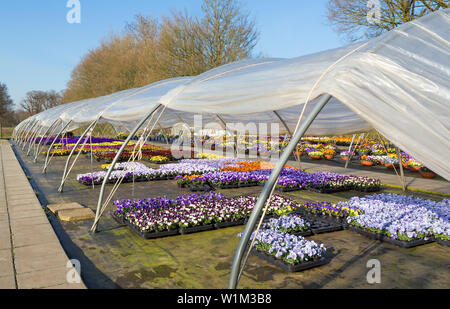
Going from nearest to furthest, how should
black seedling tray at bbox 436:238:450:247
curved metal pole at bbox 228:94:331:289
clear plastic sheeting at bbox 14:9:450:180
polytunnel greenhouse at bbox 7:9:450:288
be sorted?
clear plastic sheeting at bbox 14:9:450:180, polytunnel greenhouse at bbox 7:9:450:288, curved metal pole at bbox 228:94:331:289, black seedling tray at bbox 436:238:450:247

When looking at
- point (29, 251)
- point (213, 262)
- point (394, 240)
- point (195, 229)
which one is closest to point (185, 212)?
point (195, 229)

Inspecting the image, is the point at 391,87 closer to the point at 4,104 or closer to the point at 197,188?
the point at 197,188

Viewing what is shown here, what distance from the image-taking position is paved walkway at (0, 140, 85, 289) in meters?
3.67

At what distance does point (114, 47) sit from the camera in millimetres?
42500

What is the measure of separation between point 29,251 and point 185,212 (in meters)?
2.63

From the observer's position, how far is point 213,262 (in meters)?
4.43

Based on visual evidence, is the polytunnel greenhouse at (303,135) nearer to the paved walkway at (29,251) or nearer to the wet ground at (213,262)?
the wet ground at (213,262)

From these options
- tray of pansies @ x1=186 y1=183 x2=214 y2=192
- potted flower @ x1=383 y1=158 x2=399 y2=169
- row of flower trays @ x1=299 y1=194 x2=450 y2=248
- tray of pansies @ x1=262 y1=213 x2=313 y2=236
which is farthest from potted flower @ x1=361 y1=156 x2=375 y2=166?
tray of pansies @ x1=262 y1=213 x2=313 y2=236

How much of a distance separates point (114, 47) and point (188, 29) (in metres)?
21.5

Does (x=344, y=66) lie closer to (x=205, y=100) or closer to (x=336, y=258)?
(x=205, y=100)

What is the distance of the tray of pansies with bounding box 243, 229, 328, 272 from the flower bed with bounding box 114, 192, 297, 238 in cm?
144

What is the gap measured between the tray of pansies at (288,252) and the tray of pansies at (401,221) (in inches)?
59.1

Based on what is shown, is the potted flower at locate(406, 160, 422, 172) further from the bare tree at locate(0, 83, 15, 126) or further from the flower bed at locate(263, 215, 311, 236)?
the bare tree at locate(0, 83, 15, 126)

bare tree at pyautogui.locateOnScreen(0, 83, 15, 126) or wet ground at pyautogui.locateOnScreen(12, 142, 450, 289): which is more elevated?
bare tree at pyautogui.locateOnScreen(0, 83, 15, 126)
